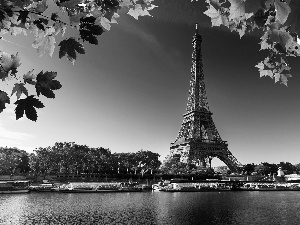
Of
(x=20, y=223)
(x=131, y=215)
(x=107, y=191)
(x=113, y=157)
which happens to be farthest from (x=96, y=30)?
(x=113, y=157)

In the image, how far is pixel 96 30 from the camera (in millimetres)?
3473

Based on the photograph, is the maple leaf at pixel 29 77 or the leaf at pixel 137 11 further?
the leaf at pixel 137 11

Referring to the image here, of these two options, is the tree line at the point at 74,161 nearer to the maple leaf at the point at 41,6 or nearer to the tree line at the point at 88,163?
the tree line at the point at 88,163

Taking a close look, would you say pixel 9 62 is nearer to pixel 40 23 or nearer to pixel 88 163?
pixel 40 23

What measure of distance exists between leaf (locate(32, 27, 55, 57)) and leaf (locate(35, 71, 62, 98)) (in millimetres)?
747

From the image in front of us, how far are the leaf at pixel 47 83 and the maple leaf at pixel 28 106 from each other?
0.17 metres

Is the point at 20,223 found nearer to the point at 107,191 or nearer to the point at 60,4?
the point at 60,4

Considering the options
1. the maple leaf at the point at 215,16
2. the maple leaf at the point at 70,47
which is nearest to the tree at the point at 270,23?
the maple leaf at the point at 215,16

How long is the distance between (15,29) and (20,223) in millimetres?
35373

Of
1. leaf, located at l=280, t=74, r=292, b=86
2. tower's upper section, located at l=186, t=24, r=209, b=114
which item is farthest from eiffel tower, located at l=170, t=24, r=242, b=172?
leaf, located at l=280, t=74, r=292, b=86

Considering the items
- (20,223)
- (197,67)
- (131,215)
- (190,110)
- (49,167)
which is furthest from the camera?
(197,67)

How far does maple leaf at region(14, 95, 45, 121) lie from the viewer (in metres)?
3.08

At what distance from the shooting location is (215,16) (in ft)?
17.4

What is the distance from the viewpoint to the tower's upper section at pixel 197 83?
128250mm
